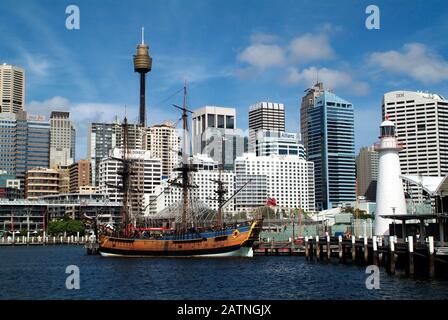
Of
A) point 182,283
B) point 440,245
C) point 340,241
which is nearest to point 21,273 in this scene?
point 182,283

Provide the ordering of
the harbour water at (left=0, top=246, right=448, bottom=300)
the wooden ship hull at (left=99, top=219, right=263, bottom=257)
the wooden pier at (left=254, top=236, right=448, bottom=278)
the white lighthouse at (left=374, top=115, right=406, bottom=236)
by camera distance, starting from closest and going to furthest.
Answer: the harbour water at (left=0, top=246, right=448, bottom=300) < the wooden pier at (left=254, top=236, right=448, bottom=278) < the white lighthouse at (left=374, top=115, right=406, bottom=236) < the wooden ship hull at (left=99, top=219, right=263, bottom=257)

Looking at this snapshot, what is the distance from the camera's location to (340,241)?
283 ft

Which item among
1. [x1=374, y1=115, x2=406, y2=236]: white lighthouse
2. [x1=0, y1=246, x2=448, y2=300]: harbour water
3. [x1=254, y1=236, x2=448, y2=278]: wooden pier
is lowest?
[x1=0, y1=246, x2=448, y2=300]: harbour water

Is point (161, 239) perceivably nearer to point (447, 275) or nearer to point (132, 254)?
point (132, 254)

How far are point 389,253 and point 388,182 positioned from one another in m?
19.0

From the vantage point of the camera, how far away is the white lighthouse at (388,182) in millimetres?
82938

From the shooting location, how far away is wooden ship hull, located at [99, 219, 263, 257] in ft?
352

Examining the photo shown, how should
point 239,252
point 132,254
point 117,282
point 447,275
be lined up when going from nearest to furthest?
point 447,275
point 117,282
point 239,252
point 132,254

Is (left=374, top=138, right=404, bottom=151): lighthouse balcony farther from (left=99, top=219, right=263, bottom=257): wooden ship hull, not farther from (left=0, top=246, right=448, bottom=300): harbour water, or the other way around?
(left=99, top=219, right=263, bottom=257): wooden ship hull

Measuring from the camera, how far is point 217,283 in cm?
6438

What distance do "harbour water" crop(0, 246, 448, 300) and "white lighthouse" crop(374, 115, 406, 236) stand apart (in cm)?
965

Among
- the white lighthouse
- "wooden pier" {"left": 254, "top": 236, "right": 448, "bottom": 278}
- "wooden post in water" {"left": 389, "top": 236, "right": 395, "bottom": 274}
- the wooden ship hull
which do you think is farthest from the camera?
the wooden ship hull

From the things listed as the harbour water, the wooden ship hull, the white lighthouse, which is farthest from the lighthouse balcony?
the wooden ship hull
